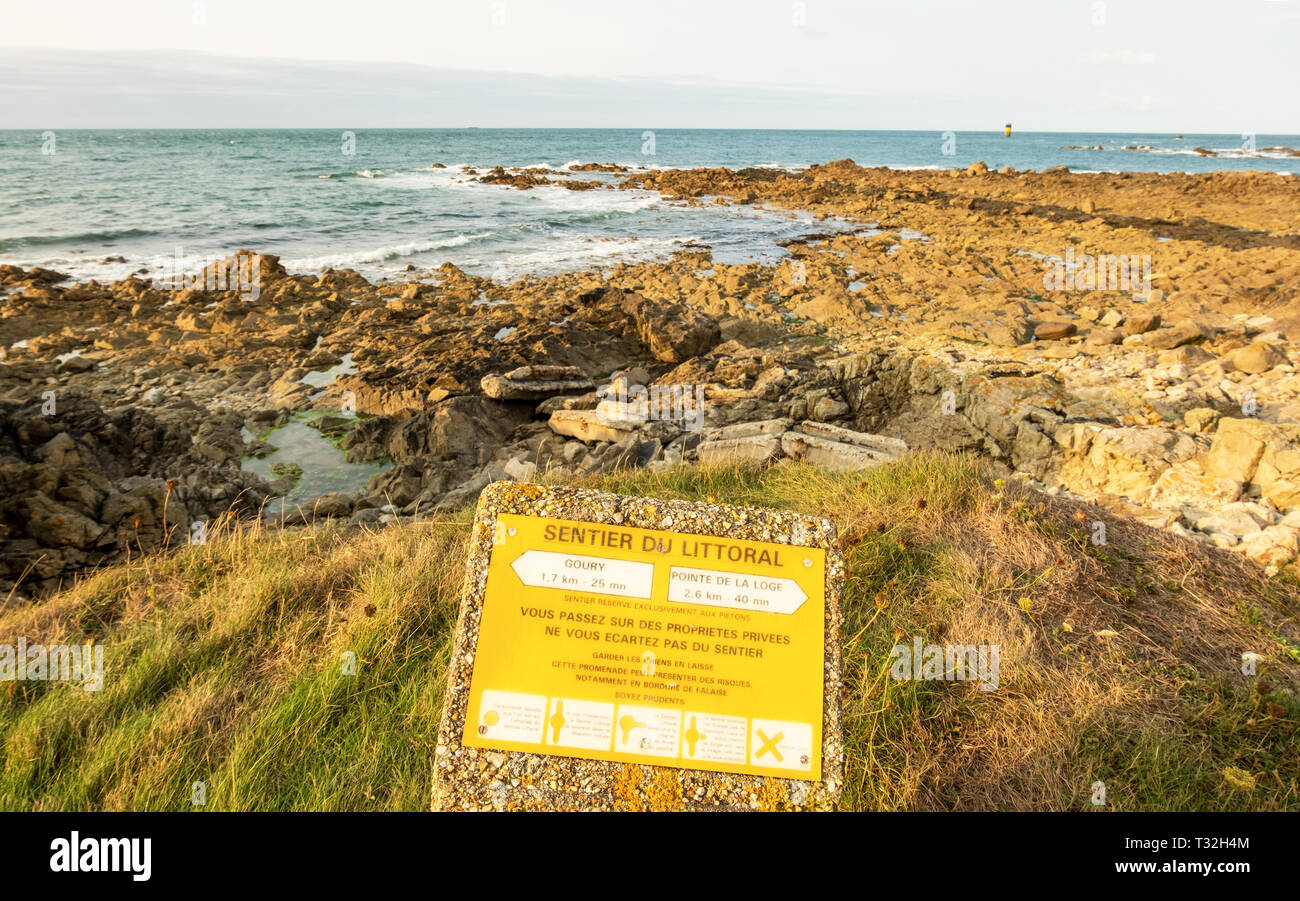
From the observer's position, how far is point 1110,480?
6.88 meters

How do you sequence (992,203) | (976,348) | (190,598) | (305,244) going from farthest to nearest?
(992,203)
(305,244)
(976,348)
(190,598)

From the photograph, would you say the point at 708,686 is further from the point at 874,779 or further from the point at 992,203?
the point at 992,203

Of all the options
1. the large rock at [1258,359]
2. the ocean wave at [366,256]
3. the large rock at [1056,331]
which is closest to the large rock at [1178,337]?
the large rock at [1056,331]

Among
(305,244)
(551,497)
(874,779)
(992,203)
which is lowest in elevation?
(874,779)

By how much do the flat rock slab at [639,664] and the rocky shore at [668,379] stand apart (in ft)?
13.4

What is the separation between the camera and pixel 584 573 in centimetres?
223

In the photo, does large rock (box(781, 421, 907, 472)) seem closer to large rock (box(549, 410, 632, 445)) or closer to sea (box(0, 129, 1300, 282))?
large rock (box(549, 410, 632, 445))

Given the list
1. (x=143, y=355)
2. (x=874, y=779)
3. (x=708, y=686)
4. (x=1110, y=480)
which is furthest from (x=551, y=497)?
(x=143, y=355)

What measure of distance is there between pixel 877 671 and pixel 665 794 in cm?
156

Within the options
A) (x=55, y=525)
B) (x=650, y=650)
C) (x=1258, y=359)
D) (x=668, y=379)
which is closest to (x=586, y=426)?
(x=668, y=379)

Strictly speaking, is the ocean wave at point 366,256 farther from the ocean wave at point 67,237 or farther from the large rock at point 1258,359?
the large rock at point 1258,359

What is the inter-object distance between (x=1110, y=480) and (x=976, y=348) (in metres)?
5.54

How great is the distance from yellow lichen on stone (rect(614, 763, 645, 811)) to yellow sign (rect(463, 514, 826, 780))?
1.6 inches

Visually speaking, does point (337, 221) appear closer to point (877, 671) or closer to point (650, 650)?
point (877, 671)
